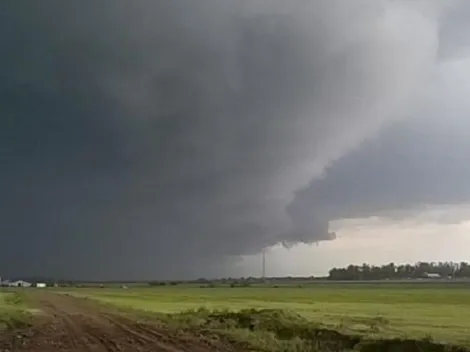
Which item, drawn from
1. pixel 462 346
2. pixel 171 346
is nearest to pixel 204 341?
pixel 171 346

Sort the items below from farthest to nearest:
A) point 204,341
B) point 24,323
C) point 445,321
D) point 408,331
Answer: point 445,321 → point 24,323 → point 408,331 → point 204,341

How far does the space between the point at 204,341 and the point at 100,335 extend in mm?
7530

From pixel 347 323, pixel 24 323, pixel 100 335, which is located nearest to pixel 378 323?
pixel 347 323

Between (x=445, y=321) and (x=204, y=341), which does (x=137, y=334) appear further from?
(x=445, y=321)

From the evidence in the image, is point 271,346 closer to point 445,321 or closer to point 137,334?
point 137,334

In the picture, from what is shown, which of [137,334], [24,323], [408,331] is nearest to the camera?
[137,334]

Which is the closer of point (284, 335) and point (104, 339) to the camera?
point (104, 339)

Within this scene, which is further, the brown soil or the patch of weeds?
the patch of weeds

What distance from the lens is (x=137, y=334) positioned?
3628 cm

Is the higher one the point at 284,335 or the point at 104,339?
the point at 104,339

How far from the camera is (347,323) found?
151 ft

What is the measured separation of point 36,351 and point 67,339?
5.73m

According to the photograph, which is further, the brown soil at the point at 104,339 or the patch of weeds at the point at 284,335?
the patch of weeds at the point at 284,335

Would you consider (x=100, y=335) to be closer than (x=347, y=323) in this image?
Yes
